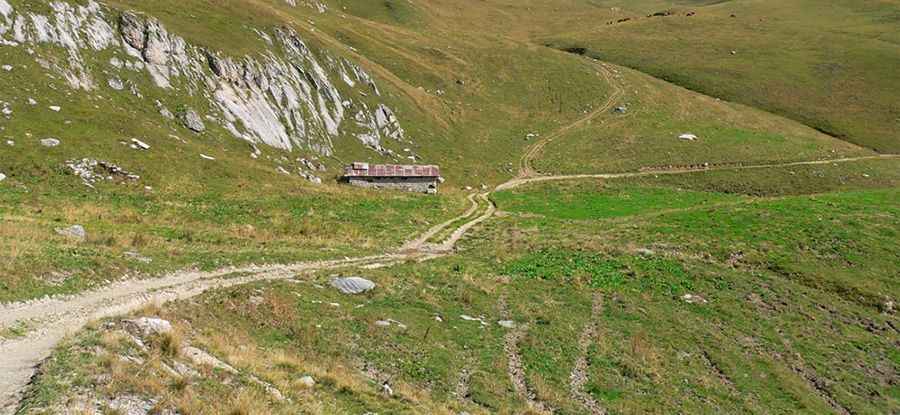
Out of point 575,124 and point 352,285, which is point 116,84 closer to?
point 352,285

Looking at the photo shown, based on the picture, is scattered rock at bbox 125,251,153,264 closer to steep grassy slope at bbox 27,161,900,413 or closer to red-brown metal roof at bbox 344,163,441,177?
steep grassy slope at bbox 27,161,900,413

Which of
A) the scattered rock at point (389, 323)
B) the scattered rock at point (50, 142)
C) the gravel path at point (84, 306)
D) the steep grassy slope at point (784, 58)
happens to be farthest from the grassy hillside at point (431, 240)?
the steep grassy slope at point (784, 58)

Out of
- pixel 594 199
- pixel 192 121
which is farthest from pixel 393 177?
pixel 594 199

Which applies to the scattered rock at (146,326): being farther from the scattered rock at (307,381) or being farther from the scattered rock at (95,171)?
the scattered rock at (95,171)

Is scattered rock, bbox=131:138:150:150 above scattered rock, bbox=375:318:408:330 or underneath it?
above

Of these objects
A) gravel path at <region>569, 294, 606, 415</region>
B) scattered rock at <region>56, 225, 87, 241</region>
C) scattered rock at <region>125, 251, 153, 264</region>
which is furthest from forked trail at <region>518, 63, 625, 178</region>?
scattered rock at <region>125, 251, 153, 264</region>

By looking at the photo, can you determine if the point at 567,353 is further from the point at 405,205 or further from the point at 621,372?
the point at 405,205

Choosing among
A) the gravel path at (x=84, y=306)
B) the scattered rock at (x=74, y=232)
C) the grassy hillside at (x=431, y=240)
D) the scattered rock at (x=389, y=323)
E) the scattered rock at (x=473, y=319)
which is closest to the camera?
the gravel path at (x=84, y=306)

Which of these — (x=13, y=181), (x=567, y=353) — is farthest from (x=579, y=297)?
(x=13, y=181)
